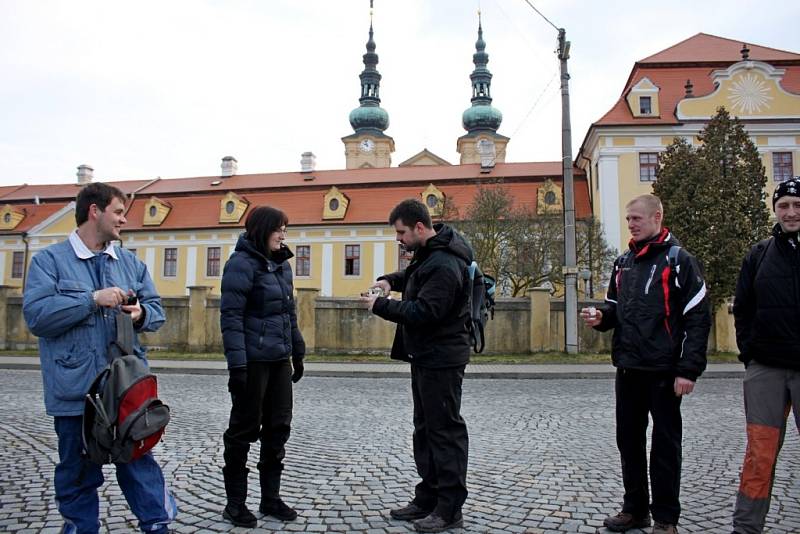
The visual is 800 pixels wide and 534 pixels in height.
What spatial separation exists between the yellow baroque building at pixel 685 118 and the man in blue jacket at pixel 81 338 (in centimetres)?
3145

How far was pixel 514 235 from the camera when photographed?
27203 mm

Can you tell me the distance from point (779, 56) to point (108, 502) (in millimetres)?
40856

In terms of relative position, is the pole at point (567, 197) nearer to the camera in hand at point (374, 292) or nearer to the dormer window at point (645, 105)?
the camera in hand at point (374, 292)

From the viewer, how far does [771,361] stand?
358 cm

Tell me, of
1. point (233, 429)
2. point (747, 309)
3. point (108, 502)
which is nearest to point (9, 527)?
point (108, 502)

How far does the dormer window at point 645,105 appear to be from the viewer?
110ft

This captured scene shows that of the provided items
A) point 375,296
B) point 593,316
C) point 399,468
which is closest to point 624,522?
point 593,316

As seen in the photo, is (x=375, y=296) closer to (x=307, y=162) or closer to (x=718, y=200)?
(x=718, y=200)

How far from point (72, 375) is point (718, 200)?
870 inches

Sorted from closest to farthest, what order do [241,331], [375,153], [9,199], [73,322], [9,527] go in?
1. [73,322]
2. [9,527]
3. [241,331]
4. [9,199]
5. [375,153]

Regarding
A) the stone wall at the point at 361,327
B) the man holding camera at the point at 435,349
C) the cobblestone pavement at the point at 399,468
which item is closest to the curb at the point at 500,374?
the stone wall at the point at 361,327

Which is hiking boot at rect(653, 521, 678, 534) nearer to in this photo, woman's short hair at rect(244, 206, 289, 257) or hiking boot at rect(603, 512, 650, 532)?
hiking boot at rect(603, 512, 650, 532)

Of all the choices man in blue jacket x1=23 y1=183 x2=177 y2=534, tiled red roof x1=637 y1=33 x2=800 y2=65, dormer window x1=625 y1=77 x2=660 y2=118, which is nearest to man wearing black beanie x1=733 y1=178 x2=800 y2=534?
man in blue jacket x1=23 y1=183 x2=177 y2=534

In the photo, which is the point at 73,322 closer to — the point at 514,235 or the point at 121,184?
the point at 514,235
